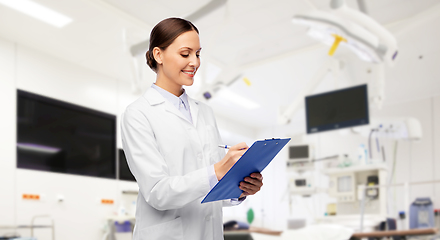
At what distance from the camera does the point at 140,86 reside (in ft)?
14.7

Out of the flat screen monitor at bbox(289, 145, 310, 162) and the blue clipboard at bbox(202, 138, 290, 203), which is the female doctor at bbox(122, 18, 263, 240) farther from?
the flat screen monitor at bbox(289, 145, 310, 162)

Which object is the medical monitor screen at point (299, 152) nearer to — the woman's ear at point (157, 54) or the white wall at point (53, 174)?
the white wall at point (53, 174)

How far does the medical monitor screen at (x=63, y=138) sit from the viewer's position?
5.32m

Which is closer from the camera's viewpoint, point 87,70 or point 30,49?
point 30,49

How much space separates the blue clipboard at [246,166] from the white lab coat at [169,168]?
4cm

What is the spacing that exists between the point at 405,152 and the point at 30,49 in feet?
21.6

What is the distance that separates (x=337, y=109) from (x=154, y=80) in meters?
2.51

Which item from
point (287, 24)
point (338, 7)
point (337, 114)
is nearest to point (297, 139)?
point (337, 114)

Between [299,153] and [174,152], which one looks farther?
[299,153]

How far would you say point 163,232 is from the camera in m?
0.94

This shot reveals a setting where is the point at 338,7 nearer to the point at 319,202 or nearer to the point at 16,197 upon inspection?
the point at 16,197

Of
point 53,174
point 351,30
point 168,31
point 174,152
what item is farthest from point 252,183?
point 53,174

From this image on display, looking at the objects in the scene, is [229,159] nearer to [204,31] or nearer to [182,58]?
[182,58]

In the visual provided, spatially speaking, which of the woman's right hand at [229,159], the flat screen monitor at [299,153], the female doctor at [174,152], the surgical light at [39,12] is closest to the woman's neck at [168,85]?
the female doctor at [174,152]
